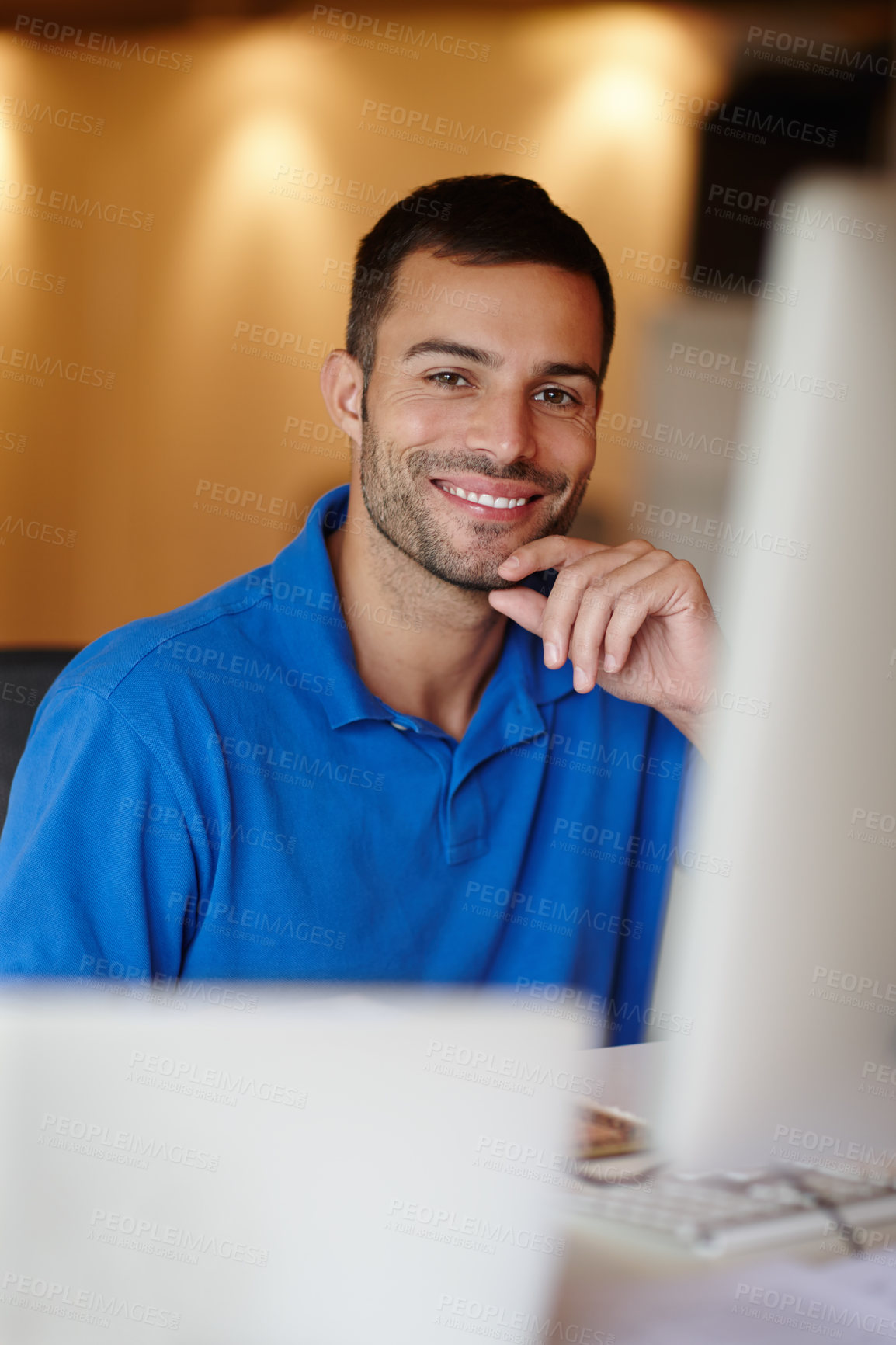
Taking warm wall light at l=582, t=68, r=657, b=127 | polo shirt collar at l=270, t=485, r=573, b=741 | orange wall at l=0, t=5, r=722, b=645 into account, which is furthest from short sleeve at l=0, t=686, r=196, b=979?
warm wall light at l=582, t=68, r=657, b=127

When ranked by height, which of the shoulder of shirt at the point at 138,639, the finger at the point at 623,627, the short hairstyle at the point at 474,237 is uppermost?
the short hairstyle at the point at 474,237

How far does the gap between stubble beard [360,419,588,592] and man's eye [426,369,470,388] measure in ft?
0.27

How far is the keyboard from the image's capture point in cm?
63

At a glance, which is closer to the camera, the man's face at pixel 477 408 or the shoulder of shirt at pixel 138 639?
the shoulder of shirt at pixel 138 639

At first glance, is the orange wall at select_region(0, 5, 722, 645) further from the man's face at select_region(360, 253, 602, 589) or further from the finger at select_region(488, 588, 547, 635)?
the finger at select_region(488, 588, 547, 635)

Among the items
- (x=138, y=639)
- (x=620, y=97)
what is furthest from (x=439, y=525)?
(x=620, y=97)

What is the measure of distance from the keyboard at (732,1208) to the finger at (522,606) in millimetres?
732

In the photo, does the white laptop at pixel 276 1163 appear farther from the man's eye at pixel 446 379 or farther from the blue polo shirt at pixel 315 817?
the man's eye at pixel 446 379

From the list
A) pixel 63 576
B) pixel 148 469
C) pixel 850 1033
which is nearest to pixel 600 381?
pixel 850 1033

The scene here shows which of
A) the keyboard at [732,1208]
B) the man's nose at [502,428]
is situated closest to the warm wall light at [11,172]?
the man's nose at [502,428]

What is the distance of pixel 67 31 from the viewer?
3201mm

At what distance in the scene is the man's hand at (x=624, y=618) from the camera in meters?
1.23

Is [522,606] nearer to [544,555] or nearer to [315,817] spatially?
[544,555]

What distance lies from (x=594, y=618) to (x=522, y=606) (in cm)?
13
